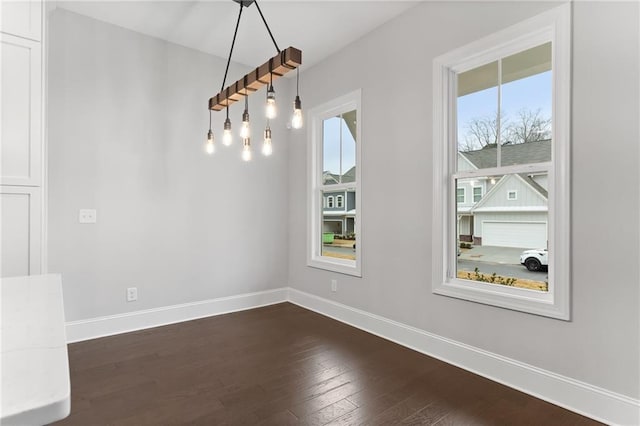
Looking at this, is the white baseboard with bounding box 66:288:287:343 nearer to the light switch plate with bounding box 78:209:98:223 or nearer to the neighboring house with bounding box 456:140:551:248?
the light switch plate with bounding box 78:209:98:223

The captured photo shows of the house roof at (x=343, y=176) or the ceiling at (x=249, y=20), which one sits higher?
the ceiling at (x=249, y=20)

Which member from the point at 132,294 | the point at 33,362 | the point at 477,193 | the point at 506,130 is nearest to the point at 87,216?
the point at 132,294

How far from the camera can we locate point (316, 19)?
10.5 ft

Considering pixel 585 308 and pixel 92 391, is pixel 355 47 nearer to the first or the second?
pixel 585 308

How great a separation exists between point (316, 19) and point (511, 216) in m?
2.40

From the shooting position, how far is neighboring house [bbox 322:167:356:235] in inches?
150

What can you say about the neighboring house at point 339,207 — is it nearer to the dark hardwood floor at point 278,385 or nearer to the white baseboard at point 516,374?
the white baseboard at point 516,374

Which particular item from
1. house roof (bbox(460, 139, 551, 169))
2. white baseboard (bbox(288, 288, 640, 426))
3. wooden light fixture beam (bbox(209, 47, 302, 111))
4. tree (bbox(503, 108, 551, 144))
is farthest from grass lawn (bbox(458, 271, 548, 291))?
wooden light fixture beam (bbox(209, 47, 302, 111))

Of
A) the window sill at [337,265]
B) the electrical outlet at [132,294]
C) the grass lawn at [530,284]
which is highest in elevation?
the grass lawn at [530,284]

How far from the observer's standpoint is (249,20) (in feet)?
10.4

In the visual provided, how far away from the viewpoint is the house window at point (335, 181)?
370 cm

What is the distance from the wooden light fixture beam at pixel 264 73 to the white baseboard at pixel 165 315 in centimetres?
218

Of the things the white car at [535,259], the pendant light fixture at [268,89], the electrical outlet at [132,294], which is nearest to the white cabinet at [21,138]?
the pendant light fixture at [268,89]

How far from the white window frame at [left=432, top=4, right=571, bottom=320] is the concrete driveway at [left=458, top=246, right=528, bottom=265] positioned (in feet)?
0.37
